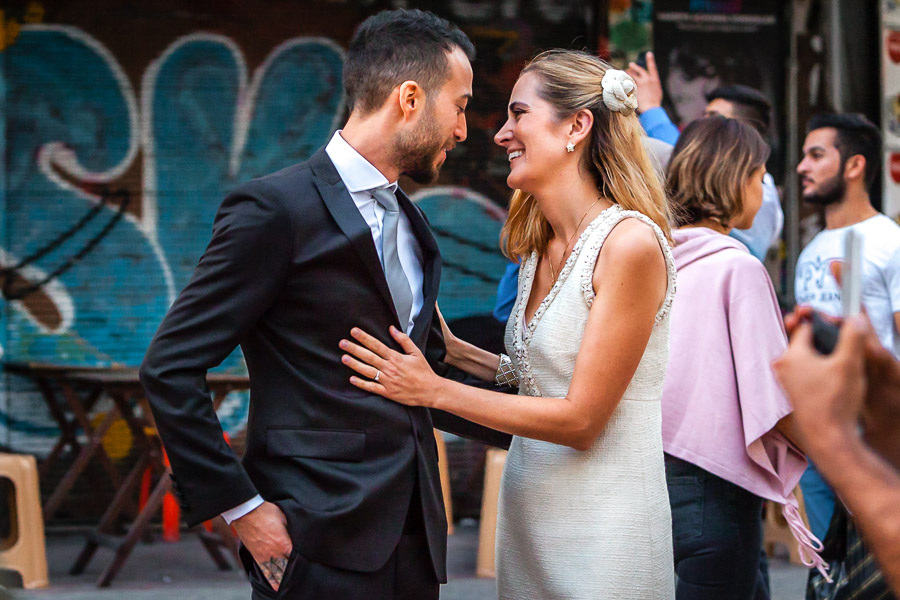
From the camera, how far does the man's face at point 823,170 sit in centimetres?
508

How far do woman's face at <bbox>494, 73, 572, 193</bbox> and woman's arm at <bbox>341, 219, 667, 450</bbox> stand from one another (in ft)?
0.91

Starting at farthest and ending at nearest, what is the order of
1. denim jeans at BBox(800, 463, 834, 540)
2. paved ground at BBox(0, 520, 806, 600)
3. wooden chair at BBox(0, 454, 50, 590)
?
wooden chair at BBox(0, 454, 50, 590) < paved ground at BBox(0, 520, 806, 600) < denim jeans at BBox(800, 463, 834, 540)

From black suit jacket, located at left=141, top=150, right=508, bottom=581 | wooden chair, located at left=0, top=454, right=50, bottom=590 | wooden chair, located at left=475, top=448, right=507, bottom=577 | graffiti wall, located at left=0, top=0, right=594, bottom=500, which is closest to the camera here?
black suit jacket, located at left=141, top=150, right=508, bottom=581

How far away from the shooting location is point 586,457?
248cm

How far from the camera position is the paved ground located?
17.4ft

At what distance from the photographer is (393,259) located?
229cm

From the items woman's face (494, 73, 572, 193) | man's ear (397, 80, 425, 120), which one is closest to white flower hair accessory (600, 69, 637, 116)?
woman's face (494, 73, 572, 193)

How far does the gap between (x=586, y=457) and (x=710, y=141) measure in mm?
1344

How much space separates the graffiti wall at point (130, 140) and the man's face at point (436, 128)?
4404 mm

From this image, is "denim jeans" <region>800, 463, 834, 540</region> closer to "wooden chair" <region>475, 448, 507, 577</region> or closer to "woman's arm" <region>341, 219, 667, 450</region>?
"wooden chair" <region>475, 448, 507, 577</region>

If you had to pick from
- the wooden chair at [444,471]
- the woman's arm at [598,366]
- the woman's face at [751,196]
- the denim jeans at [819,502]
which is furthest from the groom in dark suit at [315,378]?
the wooden chair at [444,471]

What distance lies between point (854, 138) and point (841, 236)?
0.64 metres

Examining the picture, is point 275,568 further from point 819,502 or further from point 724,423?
point 819,502

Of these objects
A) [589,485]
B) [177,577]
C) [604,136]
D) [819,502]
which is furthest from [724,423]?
[177,577]
